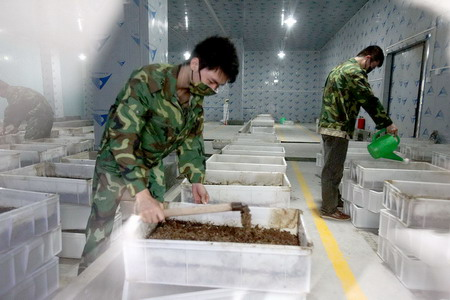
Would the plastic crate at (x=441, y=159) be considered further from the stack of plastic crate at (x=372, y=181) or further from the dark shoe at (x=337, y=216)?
the dark shoe at (x=337, y=216)

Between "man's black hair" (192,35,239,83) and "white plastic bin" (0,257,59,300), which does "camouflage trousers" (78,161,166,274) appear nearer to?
"white plastic bin" (0,257,59,300)

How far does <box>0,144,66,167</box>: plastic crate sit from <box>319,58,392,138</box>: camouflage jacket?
352cm

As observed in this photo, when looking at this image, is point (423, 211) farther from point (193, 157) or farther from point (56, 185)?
point (56, 185)

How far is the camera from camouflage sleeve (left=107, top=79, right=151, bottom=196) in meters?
1.70

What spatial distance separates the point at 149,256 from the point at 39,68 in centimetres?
1438

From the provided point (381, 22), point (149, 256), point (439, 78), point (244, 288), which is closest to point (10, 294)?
point (149, 256)

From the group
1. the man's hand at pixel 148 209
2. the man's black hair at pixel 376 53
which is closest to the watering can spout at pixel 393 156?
the man's black hair at pixel 376 53

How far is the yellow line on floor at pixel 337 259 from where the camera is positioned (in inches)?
95.7

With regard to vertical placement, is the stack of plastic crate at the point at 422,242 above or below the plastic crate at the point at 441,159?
below

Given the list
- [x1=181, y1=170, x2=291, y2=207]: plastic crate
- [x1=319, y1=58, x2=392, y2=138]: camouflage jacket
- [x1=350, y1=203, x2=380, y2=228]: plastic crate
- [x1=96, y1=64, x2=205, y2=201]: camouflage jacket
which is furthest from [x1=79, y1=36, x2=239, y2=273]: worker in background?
[x1=350, y1=203, x2=380, y2=228]: plastic crate

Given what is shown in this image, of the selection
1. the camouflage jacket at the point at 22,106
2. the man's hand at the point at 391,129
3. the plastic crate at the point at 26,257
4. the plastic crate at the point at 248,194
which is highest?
the camouflage jacket at the point at 22,106

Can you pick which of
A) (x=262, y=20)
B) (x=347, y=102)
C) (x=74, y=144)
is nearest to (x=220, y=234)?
(x=347, y=102)

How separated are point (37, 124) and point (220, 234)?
4684 mm

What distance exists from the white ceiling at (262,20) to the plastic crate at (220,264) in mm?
11965
